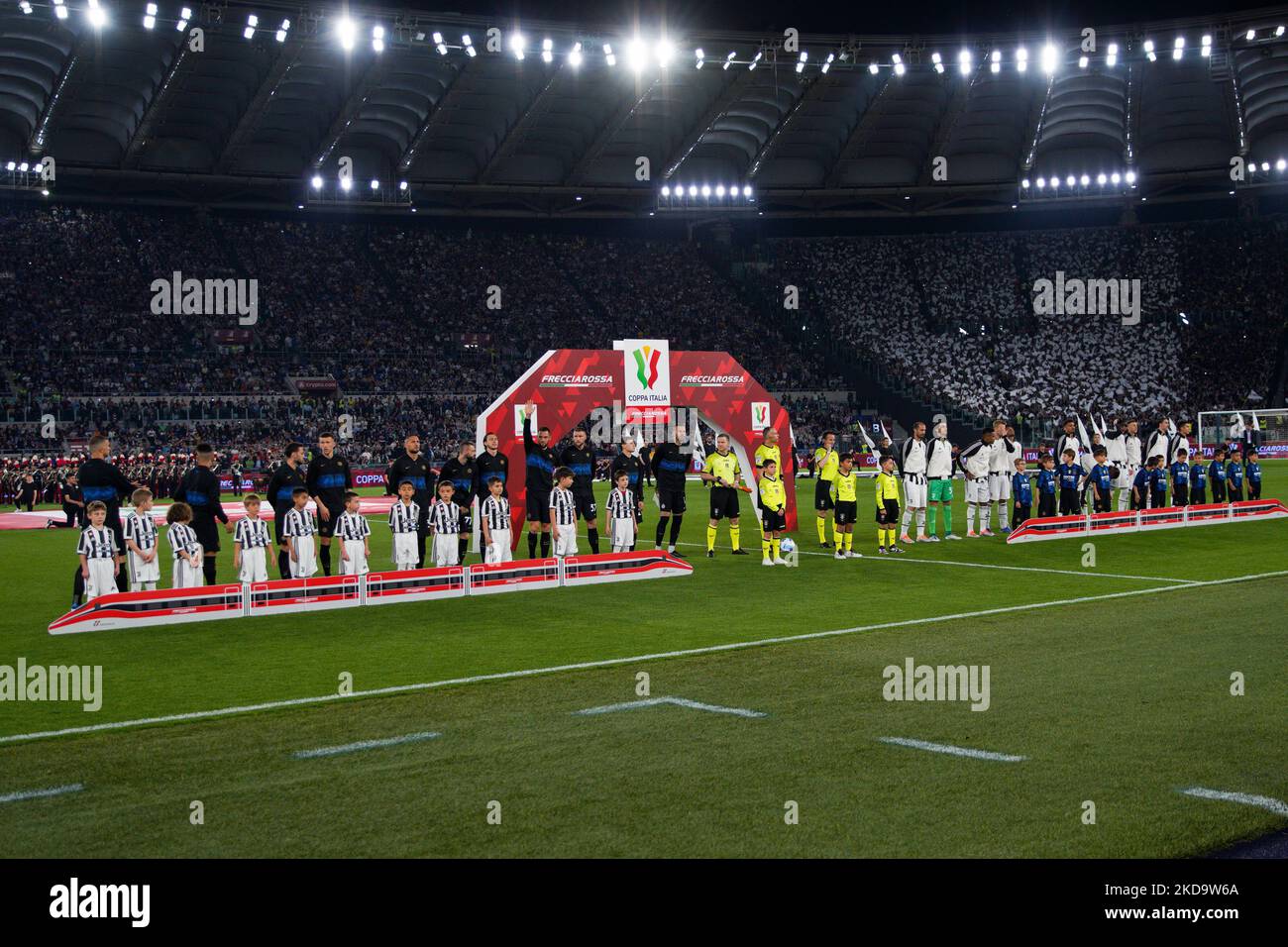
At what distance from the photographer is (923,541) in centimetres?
2245

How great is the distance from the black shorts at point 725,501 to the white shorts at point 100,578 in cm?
946

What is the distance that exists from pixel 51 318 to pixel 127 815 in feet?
166

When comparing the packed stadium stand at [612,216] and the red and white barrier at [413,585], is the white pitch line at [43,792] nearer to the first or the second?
the red and white barrier at [413,585]

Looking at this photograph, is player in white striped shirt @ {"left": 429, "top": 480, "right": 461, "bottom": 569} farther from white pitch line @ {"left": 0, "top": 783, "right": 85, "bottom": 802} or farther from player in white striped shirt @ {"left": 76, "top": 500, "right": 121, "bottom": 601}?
white pitch line @ {"left": 0, "top": 783, "right": 85, "bottom": 802}

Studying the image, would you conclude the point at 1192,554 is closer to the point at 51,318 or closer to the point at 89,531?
the point at 89,531

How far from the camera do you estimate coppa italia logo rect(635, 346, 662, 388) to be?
22422mm

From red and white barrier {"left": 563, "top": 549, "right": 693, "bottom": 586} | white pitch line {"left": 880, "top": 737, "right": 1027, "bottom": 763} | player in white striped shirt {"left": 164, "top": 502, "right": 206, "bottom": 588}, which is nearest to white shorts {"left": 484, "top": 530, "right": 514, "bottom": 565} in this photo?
red and white barrier {"left": 563, "top": 549, "right": 693, "bottom": 586}

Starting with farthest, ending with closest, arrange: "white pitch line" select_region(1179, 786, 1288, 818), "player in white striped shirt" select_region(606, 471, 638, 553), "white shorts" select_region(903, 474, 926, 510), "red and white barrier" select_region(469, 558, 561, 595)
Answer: "white shorts" select_region(903, 474, 926, 510) < "player in white striped shirt" select_region(606, 471, 638, 553) < "red and white barrier" select_region(469, 558, 561, 595) < "white pitch line" select_region(1179, 786, 1288, 818)

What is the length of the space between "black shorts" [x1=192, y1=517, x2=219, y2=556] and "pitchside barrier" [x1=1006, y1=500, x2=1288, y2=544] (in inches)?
519

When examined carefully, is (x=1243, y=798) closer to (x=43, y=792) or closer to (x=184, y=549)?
(x=43, y=792)

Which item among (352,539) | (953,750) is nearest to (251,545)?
(352,539)

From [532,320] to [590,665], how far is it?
50249mm

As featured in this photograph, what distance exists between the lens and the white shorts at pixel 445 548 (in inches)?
673

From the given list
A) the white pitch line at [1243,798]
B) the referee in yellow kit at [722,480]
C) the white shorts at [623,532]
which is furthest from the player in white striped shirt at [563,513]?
the white pitch line at [1243,798]
